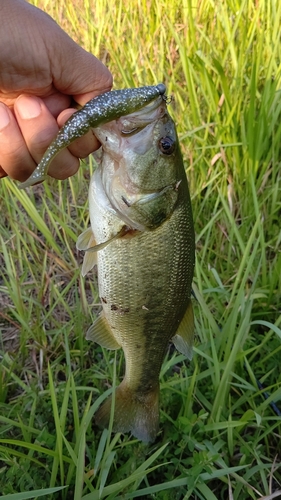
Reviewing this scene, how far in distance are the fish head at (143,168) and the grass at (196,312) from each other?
0.60 m

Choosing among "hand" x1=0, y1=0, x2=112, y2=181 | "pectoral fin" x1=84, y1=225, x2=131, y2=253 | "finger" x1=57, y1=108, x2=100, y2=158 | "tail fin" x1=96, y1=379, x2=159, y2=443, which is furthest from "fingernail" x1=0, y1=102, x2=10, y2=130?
"tail fin" x1=96, y1=379, x2=159, y2=443

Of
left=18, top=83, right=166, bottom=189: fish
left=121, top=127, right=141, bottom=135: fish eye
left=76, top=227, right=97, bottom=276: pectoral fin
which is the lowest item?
left=76, top=227, right=97, bottom=276: pectoral fin

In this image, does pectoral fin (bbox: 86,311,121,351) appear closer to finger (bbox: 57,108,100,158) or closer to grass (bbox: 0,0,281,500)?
grass (bbox: 0,0,281,500)

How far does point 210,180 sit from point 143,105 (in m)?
1.21

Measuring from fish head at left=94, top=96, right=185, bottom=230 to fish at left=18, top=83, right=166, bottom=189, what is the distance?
0.11m

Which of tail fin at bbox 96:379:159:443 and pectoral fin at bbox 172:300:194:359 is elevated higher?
pectoral fin at bbox 172:300:194:359

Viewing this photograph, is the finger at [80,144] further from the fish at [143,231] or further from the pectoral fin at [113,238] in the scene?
the pectoral fin at [113,238]

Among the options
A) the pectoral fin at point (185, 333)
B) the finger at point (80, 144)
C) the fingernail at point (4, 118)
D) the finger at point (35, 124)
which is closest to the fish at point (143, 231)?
the pectoral fin at point (185, 333)

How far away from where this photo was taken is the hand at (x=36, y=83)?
129 centimetres

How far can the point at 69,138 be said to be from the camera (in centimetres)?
100

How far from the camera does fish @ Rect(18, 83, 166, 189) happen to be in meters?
1.00

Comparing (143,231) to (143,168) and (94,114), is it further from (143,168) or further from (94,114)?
(94,114)

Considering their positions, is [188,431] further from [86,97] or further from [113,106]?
[86,97]

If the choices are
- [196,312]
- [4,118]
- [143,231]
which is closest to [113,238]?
[143,231]
